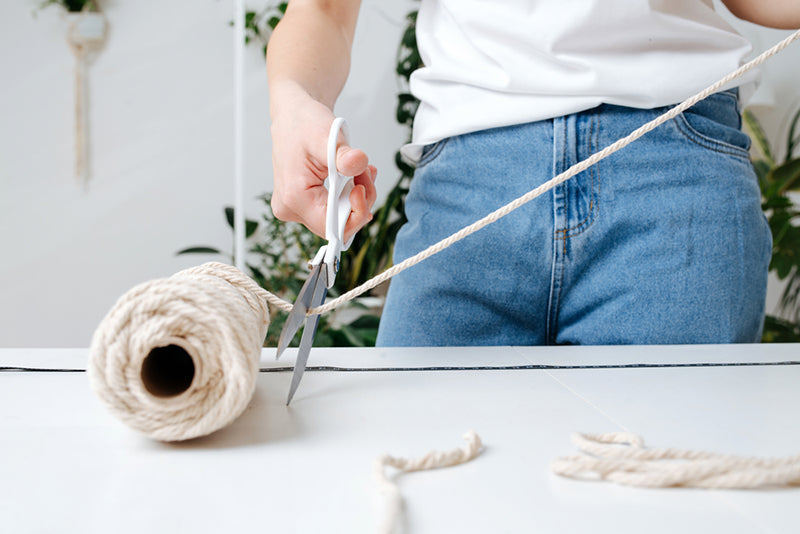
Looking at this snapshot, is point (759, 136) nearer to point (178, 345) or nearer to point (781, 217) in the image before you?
point (781, 217)

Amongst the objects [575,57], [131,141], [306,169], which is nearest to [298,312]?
[306,169]

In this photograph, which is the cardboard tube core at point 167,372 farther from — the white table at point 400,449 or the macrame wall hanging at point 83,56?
the macrame wall hanging at point 83,56

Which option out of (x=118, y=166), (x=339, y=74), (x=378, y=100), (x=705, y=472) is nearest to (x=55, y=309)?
(x=118, y=166)

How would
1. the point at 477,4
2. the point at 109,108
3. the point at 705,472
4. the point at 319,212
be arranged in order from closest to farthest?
the point at 705,472 < the point at 319,212 < the point at 477,4 < the point at 109,108

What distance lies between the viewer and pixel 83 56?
2.17 meters

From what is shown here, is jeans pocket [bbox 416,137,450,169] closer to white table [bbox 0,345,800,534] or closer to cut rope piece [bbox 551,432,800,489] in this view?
white table [bbox 0,345,800,534]

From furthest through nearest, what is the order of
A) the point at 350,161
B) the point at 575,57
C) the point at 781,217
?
the point at 781,217, the point at 575,57, the point at 350,161

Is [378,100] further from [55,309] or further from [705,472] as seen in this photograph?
[705,472]

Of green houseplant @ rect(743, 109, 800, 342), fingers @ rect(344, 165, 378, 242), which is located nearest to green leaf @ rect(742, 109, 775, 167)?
green houseplant @ rect(743, 109, 800, 342)

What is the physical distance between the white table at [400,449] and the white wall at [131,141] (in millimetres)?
1792

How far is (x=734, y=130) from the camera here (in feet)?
2.20

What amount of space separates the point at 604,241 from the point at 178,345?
44 cm

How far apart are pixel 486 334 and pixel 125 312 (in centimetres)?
41

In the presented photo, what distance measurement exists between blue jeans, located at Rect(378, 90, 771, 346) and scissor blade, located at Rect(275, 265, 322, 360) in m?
0.20
